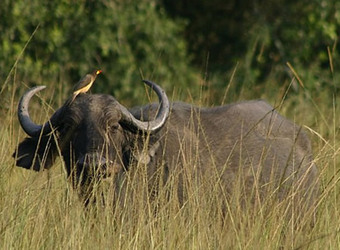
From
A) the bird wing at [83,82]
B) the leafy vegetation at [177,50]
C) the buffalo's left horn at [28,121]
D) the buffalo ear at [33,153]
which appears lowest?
the leafy vegetation at [177,50]

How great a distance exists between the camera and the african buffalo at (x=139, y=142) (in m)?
6.80

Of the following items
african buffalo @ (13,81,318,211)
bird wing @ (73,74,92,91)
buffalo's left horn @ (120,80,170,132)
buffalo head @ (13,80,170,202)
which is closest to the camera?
african buffalo @ (13,81,318,211)

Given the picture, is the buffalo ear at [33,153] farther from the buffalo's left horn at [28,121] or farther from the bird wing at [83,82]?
the bird wing at [83,82]

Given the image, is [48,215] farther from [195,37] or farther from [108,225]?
[195,37]

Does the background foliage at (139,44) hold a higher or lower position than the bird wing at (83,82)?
lower

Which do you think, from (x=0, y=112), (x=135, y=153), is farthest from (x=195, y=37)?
(x=135, y=153)

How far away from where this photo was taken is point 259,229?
18.6 ft

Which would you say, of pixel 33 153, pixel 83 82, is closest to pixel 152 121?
pixel 83 82

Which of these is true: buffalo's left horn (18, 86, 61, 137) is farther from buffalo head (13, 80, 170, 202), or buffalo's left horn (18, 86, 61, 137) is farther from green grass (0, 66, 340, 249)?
green grass (0, 66, 340, 249)

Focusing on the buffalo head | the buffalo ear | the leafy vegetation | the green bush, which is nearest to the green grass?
the buffalo head

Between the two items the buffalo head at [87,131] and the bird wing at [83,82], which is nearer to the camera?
the buffalo head at [87,131]

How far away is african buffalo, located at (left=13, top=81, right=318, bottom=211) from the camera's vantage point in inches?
268

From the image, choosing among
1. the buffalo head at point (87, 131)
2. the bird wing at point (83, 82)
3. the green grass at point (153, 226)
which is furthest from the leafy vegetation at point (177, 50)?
the green grass at point (153, 226)

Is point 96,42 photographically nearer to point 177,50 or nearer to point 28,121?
point 177,50
